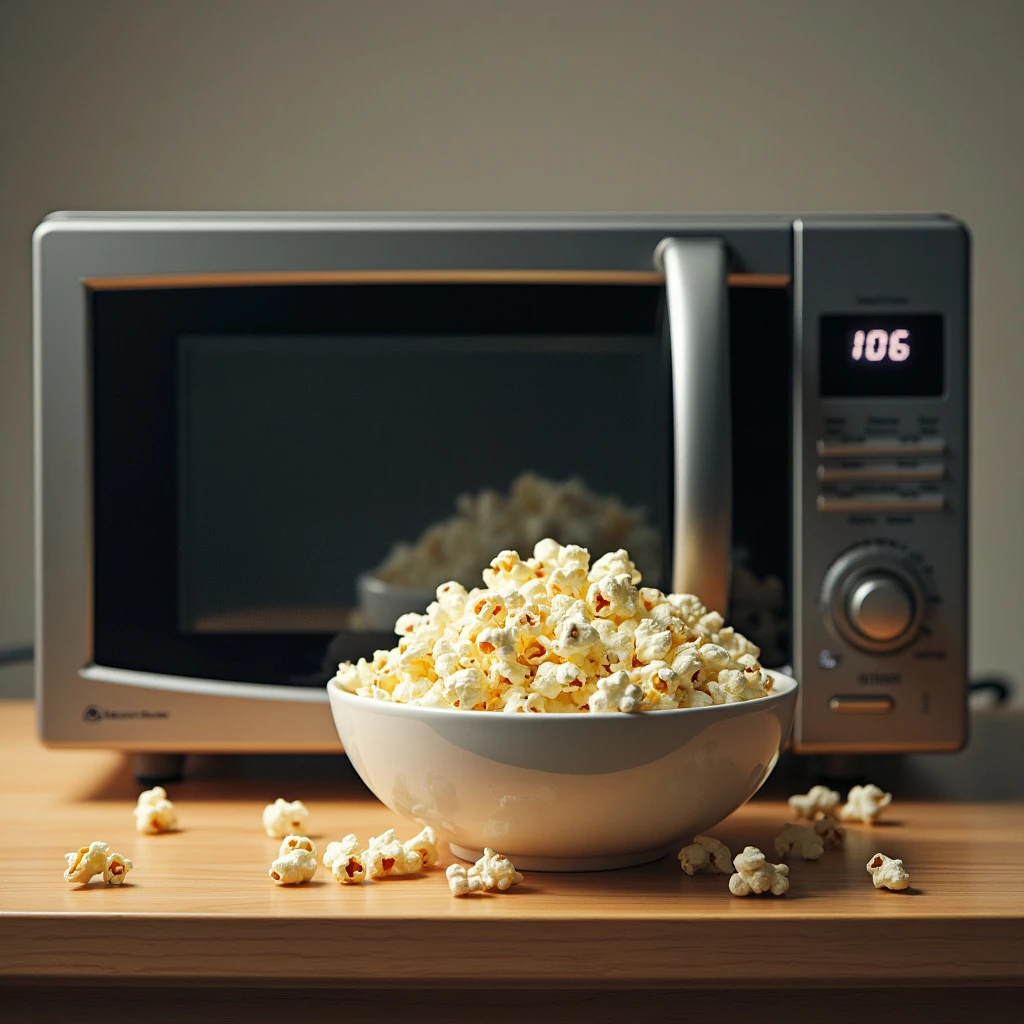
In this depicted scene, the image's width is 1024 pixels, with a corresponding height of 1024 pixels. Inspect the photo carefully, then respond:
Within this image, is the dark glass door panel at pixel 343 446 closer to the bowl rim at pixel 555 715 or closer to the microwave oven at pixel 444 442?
the microwave oven at pixel 444 442

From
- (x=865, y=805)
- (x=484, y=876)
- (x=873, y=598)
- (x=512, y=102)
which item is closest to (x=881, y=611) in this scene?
(x=873, y=598)

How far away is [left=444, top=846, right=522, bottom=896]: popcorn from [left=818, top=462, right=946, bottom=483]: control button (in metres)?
0.35

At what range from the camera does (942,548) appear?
819 millimetres

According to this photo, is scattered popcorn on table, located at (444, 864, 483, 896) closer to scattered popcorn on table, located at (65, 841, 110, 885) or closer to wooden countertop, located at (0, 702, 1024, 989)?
wooden countertop, located at (0, 702, 1024, 989)

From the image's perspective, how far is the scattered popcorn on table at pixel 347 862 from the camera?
63cm

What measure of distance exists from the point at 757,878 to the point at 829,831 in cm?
11

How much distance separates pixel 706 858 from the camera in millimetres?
647

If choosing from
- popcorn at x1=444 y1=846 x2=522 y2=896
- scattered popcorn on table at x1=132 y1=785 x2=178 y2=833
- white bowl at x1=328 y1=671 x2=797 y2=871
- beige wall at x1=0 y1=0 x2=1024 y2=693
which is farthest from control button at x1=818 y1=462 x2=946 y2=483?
beige wall at x1=0 y1=0 x2=1024 y2=693

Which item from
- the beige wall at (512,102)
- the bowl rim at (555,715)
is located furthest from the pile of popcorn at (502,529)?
the beige wall at (512,102)

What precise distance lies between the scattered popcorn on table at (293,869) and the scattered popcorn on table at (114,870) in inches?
3.0

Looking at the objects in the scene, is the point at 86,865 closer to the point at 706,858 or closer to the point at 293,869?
the point at 293,869

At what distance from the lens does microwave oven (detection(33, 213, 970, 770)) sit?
0.82 meters

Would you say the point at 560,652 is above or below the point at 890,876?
above

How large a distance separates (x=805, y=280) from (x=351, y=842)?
18.4 inches
